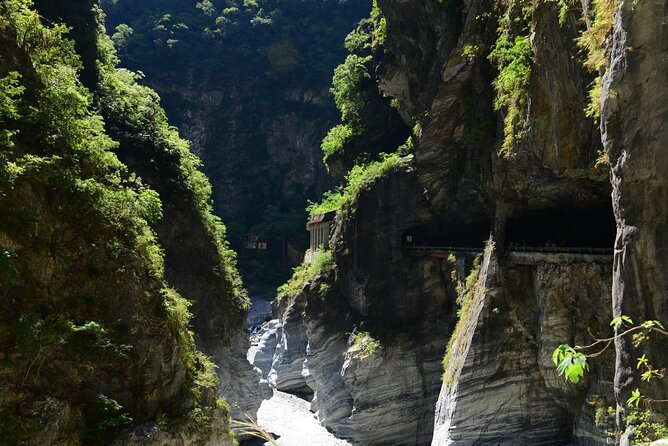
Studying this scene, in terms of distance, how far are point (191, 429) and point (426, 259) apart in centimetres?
1937

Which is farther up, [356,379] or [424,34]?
[424,34]

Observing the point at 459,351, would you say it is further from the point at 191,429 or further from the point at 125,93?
the point at 125,93

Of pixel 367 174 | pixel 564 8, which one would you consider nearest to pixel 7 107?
pixel 564 8

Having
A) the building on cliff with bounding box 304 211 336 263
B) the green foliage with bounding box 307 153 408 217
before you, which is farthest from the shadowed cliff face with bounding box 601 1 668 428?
the building on cliff with bounding box 304 211 336 263

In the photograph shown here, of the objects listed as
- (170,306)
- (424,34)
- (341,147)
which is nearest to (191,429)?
(170,306)

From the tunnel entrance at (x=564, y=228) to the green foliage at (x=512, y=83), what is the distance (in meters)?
3.72

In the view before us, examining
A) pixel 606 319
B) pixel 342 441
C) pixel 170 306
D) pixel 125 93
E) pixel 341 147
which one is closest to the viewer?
pixel 170 306

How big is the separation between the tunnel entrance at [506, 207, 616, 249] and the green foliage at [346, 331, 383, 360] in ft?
34.5

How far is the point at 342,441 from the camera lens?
32219mm

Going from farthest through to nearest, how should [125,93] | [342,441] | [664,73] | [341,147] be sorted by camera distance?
1. [341,147]
2. [342,441]
3. [125,93]
4. [664,73]

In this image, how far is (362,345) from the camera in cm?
3303

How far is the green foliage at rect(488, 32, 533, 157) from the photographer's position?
64.5ft

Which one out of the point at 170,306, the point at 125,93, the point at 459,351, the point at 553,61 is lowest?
the point at 459,351

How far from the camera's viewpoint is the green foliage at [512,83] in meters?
19.7
